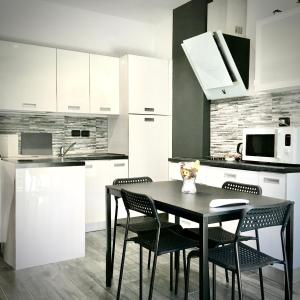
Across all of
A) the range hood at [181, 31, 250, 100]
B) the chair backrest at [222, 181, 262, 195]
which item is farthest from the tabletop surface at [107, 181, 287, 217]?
the range hood at [181, 31, 250, 100]

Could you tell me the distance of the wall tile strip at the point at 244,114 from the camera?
345 centimetres

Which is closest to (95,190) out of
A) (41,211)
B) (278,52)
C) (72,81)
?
(41,211)

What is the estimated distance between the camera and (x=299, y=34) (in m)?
2.98

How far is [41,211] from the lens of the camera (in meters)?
3.21

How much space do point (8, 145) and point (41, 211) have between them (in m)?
1.19

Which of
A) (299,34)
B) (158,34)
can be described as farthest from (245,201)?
(158,34)

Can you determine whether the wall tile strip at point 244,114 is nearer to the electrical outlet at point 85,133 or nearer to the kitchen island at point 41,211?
the electrical outlet at point 85,133

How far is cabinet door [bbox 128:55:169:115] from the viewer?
14.8 feet

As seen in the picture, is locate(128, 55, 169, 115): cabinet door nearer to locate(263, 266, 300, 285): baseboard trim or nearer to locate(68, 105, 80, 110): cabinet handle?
locate(68, 105, 80, 110): cabinet handle

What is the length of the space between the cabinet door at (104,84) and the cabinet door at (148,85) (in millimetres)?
259

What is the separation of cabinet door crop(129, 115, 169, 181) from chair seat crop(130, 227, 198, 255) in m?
2.02

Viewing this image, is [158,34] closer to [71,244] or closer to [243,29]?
[243,29]

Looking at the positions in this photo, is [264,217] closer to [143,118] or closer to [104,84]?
[143,118]

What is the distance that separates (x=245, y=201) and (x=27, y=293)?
1.71 metres
